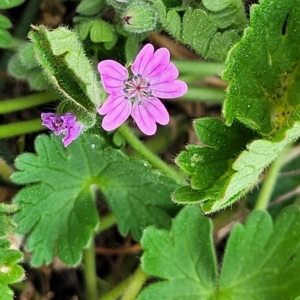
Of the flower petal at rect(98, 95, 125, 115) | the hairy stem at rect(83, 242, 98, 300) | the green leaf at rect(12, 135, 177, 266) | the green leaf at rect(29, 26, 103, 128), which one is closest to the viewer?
the green leaf at rect(29, 26, 103, 128)

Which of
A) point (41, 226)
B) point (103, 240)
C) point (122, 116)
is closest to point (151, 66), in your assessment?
point (122, 116)

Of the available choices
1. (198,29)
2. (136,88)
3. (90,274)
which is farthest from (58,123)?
(90,274)

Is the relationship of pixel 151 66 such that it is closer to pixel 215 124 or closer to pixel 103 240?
pixel 215 124

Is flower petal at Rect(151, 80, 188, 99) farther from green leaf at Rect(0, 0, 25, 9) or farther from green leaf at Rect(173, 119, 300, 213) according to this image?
green leaf at Rect(0, 0, 25, 9)

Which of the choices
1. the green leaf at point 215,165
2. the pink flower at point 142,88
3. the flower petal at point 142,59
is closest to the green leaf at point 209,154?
the green leaf at point 215,165

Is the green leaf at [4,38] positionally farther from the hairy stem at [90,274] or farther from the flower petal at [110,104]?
the hairy stem at [90,274]

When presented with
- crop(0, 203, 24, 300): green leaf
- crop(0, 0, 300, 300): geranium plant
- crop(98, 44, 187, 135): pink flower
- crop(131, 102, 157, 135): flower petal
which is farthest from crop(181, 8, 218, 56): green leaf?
crop(0, 203, 24, 300): green leaf
